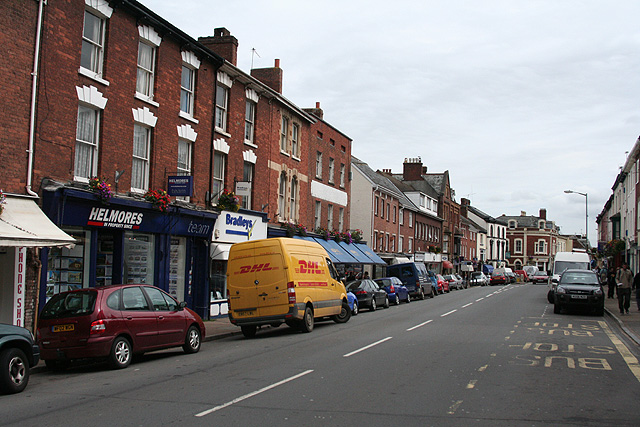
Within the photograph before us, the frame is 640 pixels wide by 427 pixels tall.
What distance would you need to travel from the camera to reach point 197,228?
21.3 m

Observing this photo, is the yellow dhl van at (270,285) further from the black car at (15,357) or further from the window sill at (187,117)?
the black car at (15,357)

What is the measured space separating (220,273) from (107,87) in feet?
29.1

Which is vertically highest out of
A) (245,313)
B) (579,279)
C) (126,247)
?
(126,247)

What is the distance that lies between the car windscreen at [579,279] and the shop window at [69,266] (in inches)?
685

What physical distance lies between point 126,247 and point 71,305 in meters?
7.30

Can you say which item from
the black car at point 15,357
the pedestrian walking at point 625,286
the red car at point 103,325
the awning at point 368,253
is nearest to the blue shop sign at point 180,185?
the red car at point 103,325

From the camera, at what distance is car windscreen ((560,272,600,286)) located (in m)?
23.1

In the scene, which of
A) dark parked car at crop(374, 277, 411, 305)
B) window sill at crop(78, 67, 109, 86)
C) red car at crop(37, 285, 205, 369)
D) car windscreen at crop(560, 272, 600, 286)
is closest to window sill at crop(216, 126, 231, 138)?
window sill at crop(78, 67, 109, 86)

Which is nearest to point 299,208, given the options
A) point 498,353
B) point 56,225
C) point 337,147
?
point 337,147

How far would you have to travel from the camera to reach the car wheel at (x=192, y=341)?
43.2ft

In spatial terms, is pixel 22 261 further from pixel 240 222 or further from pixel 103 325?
pixel 240 222

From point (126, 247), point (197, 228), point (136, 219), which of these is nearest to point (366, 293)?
point (197, 228)

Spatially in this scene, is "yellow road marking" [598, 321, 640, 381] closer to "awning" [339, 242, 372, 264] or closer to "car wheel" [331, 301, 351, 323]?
"car wheel" [331, 301, 351, 323]

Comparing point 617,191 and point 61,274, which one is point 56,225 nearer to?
point 61,274
